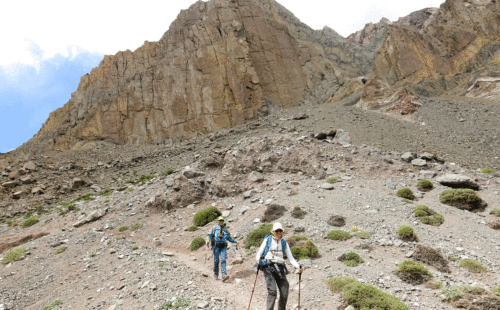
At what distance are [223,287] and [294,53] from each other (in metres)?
82.6

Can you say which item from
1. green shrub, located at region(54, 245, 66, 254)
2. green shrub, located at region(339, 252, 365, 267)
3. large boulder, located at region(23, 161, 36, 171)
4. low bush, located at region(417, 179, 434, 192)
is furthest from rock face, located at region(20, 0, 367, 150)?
green shrub, located at region(339, 252, 365, 267)

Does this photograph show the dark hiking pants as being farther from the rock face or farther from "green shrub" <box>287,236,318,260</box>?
the rock face

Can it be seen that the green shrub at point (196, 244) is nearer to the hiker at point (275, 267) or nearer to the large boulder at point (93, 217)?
the hiker at point (275, 267)

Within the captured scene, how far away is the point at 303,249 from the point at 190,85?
6201 centimetres

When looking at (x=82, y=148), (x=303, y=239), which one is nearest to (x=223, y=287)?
(x=303, y=239)

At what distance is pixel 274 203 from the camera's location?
1773 centimetres

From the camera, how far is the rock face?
65000 mm

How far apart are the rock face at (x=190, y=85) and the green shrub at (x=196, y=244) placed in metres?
48.3

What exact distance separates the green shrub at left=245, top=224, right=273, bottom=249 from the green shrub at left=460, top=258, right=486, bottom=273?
821cm

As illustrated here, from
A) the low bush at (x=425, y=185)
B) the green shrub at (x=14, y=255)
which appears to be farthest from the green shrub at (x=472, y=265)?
the green shrub at (x=14, y=255)

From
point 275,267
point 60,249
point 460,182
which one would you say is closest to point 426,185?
point 460,182

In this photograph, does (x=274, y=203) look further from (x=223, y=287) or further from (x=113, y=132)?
(x=113, y=132)

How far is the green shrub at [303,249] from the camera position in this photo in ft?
37.9

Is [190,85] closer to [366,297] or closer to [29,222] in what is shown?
[29,222]
